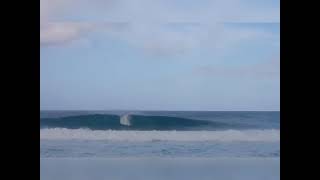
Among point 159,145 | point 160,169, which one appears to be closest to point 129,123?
point 159,145

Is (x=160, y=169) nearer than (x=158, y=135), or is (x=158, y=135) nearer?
(x=160, y=169)

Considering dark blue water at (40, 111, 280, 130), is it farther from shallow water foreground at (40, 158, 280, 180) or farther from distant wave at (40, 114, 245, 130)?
shallow water foreground at (40, 158, 280, 180)

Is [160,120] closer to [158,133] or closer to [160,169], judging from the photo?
[158,133]

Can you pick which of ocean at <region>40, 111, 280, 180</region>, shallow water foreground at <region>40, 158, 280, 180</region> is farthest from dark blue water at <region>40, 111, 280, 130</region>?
shallow water foreground at <region>40, 158, 280, 180</region>

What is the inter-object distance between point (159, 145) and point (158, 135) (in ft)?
2.27

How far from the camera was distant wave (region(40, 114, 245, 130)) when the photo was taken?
6.67 meters

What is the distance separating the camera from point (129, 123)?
696 cm

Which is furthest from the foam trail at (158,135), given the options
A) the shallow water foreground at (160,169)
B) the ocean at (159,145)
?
the shallow water foreground at (160,169)

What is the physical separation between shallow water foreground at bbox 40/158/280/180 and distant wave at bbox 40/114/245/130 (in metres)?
1.33

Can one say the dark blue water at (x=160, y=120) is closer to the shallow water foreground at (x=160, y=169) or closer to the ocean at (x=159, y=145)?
the ocean at (x=159, y=145)

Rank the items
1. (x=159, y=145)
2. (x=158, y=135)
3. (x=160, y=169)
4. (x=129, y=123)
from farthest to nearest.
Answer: (x=129, y=123) < (x=158, y=135) < (x=159, y=145) < (x=160, y=169)
